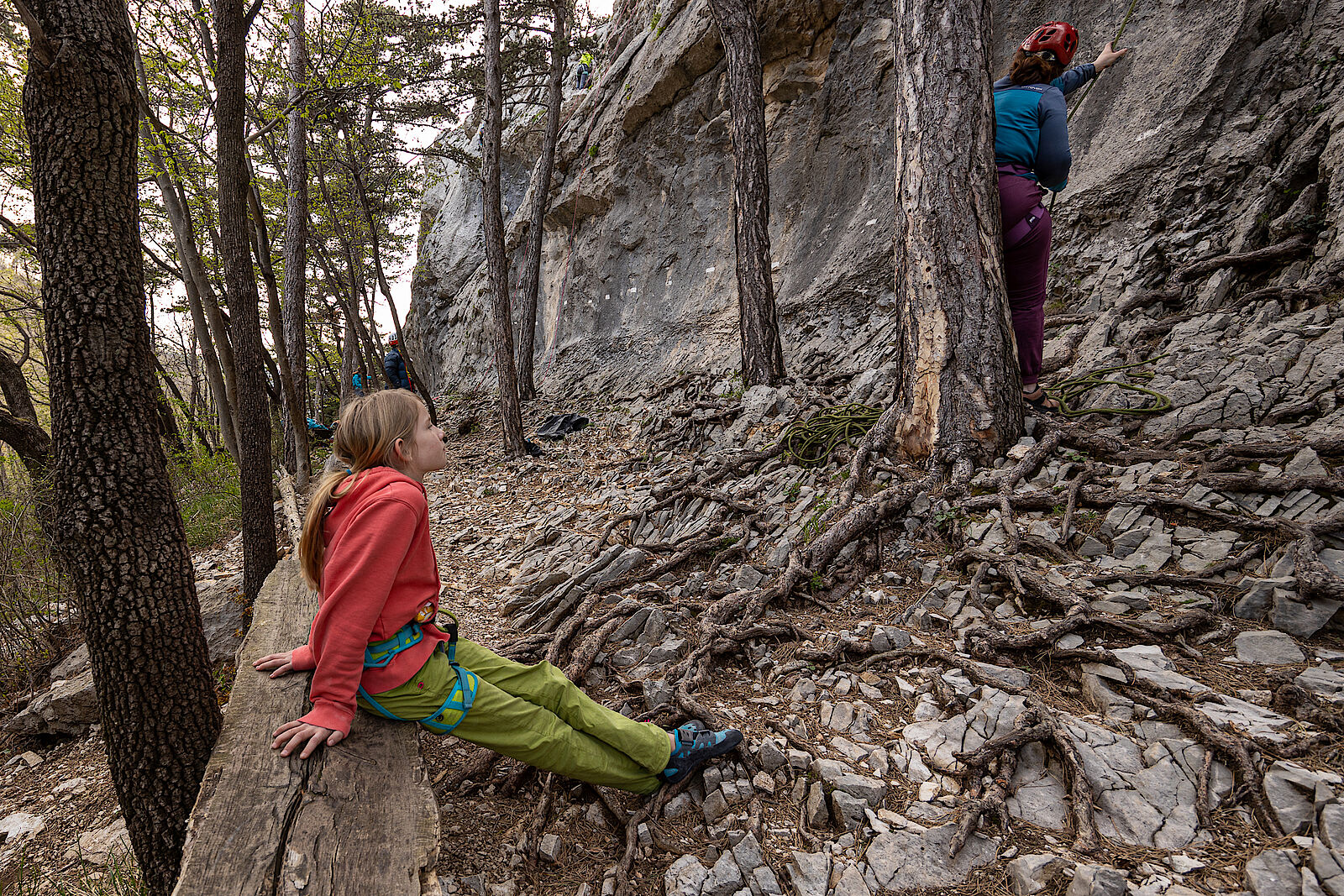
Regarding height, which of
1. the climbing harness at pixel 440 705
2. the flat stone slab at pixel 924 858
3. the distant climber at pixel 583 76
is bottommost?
the flat stone slab at pixel 924 858

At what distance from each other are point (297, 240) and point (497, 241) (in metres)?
3.44

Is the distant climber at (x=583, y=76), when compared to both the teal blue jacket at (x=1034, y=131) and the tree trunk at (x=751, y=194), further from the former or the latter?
the teal blue jacket at (x=1034, y=131)

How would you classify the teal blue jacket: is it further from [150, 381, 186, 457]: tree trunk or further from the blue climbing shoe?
[150, 381, 186, 457]: tree trunk

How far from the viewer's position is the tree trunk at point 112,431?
2.08 meters

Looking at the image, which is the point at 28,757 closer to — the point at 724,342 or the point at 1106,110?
the point at 724,342

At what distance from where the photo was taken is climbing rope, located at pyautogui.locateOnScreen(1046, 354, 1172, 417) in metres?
3.97

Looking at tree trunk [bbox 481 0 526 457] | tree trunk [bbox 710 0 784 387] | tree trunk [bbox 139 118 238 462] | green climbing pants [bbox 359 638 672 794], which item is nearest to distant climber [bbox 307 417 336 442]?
tree trunk [bbox 139 118 238 462]

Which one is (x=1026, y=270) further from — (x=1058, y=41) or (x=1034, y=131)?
(x=1058, y=41)

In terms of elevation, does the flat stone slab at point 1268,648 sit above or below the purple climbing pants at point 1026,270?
below

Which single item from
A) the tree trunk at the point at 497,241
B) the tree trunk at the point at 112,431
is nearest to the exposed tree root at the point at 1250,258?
the tree trunk at the point at 112,431

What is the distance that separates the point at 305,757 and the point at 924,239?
4.60 m

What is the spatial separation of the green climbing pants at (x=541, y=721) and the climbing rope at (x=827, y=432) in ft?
10.4

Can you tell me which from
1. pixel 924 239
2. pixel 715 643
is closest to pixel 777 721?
pixel 715 643

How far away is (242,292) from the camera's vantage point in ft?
19.5
